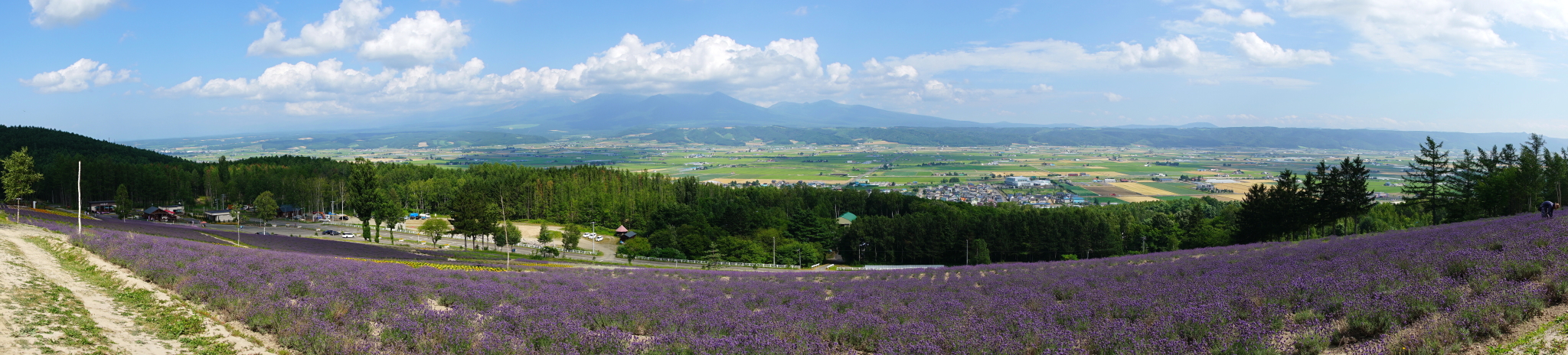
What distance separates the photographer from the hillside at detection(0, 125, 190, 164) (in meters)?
94.5

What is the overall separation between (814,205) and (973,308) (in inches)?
3119

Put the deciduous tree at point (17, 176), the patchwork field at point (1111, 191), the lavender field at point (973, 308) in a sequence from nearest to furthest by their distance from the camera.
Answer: the lavender field at point (973, 308)
the deciduous tree at point (17, 176)
the patchwork field at point (1111, 191)

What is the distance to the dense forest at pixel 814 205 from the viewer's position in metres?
40.2

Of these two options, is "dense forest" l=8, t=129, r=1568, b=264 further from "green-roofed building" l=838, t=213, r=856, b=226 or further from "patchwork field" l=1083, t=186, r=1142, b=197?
"patchwork field" l=1083, t=186, r=1142, b=197

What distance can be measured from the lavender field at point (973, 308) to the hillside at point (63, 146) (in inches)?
4666

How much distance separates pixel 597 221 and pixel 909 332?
264 feet

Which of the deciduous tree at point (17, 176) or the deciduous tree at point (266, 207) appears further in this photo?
the deciduous tree at point (266, 207)

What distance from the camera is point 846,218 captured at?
85875 mm

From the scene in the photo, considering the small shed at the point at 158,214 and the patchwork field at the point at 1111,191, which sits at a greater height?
the small shed at the point at 158,214

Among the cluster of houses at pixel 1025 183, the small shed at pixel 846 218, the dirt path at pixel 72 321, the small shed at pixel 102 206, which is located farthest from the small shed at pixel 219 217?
the cluster of houses at pixel 1025 183

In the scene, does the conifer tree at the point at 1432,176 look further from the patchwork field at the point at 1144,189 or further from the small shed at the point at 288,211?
Answer: the small shed at the point at 288,211

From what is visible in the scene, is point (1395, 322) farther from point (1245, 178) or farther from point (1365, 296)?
point (1245, 178)

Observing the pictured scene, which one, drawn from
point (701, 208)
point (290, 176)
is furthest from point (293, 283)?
point (290, 176)

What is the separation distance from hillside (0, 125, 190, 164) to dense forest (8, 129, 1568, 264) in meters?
0.63
